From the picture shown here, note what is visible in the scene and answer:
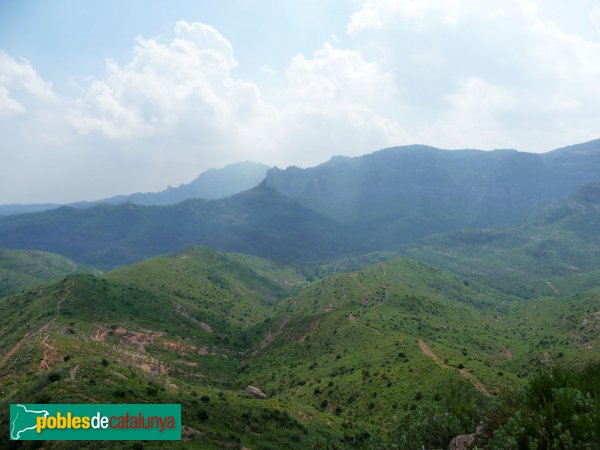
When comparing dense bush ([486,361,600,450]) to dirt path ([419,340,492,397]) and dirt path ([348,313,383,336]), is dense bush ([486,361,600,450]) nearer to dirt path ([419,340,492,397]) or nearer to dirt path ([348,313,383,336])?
dirt path ([419,340,492,397])

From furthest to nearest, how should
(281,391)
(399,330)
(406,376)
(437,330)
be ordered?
1. (437,330)
2. (399,330)
3. (281,391)
4. (406,376)

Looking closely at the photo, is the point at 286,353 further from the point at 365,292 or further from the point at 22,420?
the point at 22,420

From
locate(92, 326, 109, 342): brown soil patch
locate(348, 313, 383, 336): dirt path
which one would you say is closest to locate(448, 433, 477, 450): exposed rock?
locate(348, 313, 383, 336): dirt path

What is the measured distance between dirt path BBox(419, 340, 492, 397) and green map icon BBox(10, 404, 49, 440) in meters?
56.3

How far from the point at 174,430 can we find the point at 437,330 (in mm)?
90341

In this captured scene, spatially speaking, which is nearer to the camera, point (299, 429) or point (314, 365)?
point (299, 429)

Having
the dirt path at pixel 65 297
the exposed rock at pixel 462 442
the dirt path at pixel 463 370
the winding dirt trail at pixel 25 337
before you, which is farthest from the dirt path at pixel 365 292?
the exposed rock at pixel 462 442

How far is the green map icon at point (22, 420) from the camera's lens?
32.2 metres

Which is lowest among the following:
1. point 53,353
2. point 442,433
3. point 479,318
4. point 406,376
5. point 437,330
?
point 479,318

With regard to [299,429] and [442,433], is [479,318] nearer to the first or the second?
[299,429]

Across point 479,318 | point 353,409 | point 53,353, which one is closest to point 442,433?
point 353,409

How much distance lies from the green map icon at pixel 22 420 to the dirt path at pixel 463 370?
5633cm

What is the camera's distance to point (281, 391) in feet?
267

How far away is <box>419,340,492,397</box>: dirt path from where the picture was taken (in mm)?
57062
